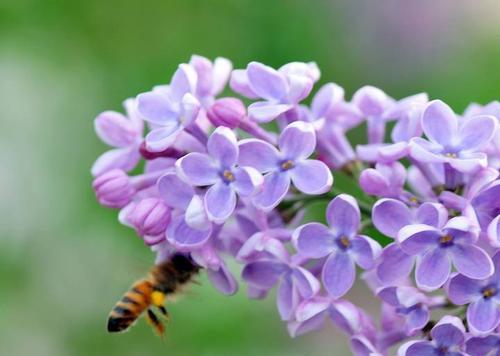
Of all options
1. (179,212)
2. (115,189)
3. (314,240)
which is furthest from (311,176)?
(115,189)

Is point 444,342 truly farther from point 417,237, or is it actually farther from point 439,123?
point 439,123

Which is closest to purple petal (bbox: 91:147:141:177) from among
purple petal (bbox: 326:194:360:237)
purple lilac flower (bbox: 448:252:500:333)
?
purple petal (bbox: 326:194:360:237)

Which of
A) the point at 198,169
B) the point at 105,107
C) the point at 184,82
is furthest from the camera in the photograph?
the point at 105,107

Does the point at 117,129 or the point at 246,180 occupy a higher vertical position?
the point at 117,129

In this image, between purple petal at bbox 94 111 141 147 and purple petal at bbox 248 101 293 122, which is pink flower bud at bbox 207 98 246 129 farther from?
purple petal at bbox 94 111 141 147

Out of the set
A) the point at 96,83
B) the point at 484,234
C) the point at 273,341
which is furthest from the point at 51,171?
the point at 484,234

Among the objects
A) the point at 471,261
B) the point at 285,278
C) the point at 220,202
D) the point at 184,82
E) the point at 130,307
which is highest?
the point at 184,82

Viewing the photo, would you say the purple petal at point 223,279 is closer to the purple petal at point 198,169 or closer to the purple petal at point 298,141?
the purple petal at point 198,169

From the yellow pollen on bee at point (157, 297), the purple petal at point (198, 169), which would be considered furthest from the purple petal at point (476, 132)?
the yellow pollen on bee at point (157, 297)
